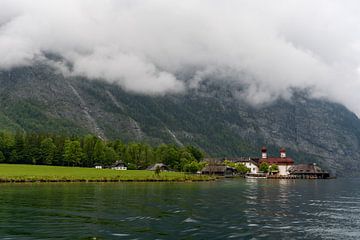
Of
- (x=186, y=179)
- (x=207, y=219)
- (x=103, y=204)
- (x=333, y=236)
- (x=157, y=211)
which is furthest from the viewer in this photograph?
(x=186, y=179)

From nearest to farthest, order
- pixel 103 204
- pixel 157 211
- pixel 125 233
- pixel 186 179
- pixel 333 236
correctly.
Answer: pixel 125 233 < pixel 333 236 < pixel 157 211 < pixel 103 204 < pixel 186 179

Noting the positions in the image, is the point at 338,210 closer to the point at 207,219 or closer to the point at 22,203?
the point at 207,219

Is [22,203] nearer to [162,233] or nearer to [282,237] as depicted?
[162,233]

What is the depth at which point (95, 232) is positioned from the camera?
143 feet

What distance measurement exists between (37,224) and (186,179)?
13424 cm

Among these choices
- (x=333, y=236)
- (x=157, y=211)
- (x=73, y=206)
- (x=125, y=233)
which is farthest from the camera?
(x=73, y=206)

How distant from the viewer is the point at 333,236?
1818 inches

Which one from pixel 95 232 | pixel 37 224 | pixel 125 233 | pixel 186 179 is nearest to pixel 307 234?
pixel 125 233

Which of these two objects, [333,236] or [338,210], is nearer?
[333,236]

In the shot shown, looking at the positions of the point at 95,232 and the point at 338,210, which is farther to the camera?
the point at 338,210

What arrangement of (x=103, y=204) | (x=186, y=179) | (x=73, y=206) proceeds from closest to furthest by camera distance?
(x=73, y=206) < (x=103, y=204) < (x=186, y=179)

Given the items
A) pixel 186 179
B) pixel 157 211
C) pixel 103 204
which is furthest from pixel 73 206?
pixel 186 179

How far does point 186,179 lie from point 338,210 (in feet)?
362

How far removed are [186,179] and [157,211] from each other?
119m
